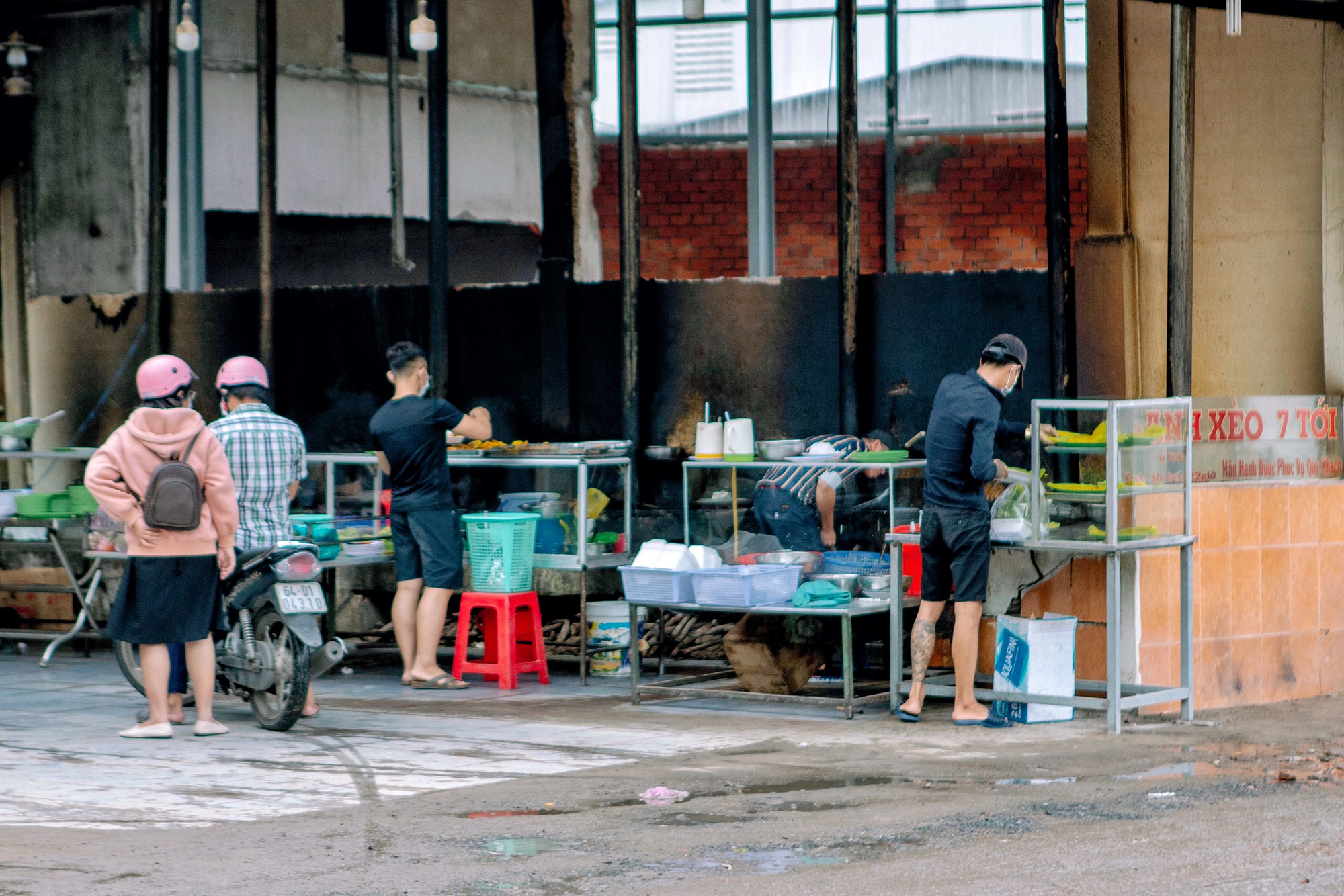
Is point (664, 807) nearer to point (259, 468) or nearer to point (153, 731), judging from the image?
point (153, 731)

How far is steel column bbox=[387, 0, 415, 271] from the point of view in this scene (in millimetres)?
13070

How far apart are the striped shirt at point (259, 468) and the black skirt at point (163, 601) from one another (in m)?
0.65

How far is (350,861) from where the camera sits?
19.4 ft

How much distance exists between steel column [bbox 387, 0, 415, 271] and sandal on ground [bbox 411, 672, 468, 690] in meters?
4.06

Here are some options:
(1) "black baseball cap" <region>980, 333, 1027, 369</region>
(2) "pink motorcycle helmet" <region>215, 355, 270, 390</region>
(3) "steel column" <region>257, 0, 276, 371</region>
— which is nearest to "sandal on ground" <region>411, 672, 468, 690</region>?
(2) "pink motorcycle helmet" <region>215, 355, 270, 390</region>

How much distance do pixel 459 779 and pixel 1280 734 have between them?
4.15m

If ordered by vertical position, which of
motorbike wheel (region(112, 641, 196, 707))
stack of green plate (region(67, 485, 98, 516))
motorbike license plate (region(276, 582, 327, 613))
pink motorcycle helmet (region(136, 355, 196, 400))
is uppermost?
pink motorcycle helmet (region(136, 355, 196, 400))

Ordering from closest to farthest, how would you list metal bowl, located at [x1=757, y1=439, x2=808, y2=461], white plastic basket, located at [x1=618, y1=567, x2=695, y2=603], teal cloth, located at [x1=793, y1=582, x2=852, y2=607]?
teal cloth, located at [x1=793, y1=582, x2=852, y2=607]
white plastic basket, located at [x1=618, y1=567, x2=695, y2=603]
metal bowl, located at [x1=757, y1=439, x2=808, y2=461]

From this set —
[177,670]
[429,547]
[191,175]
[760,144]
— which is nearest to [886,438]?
→ [760,144]

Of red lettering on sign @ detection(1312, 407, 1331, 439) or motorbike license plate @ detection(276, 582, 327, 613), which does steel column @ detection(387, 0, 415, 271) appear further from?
red lettering on sign @ detection(1312, 407, 1331, 439)

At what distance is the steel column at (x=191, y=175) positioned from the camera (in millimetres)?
→ 12938

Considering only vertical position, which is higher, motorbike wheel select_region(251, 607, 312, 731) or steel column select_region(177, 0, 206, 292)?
steel column select_region(177, 0, 206, 292)

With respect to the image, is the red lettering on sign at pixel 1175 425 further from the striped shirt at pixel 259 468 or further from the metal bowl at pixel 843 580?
the striped shirt at pixel 259 468

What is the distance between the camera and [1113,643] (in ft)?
28.0
